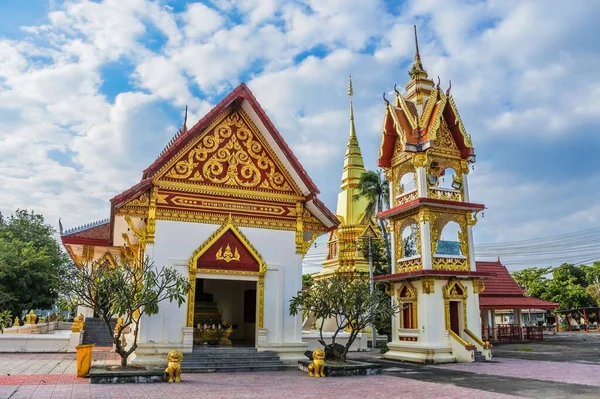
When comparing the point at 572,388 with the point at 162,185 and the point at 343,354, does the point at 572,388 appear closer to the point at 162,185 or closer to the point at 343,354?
the point at 343,354

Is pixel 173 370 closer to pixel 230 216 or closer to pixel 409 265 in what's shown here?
pixel 230 216

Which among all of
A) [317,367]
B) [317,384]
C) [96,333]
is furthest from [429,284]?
[96,333]

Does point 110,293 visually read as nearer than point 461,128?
Yes

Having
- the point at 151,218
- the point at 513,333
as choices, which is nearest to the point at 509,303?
the point at 513,333

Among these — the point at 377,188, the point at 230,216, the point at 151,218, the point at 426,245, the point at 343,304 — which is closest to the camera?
the point at 343,304

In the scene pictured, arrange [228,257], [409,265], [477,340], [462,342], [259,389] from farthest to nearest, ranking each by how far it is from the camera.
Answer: [409,265] < [477,340] < [462,342] < [228,257] < [259,389]

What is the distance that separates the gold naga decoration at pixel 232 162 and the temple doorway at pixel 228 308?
11.6 ft

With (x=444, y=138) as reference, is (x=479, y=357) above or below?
below

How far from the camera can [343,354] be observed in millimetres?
12758

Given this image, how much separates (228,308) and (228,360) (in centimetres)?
544

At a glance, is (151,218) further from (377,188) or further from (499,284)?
(499,284)

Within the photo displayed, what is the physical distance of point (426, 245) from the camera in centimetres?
1712

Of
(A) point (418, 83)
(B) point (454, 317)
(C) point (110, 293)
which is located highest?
(A) point (418, 83)

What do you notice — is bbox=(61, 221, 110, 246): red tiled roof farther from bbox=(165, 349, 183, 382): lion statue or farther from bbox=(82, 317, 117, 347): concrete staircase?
bbox=(165, 349, 183, 382): lion statue
